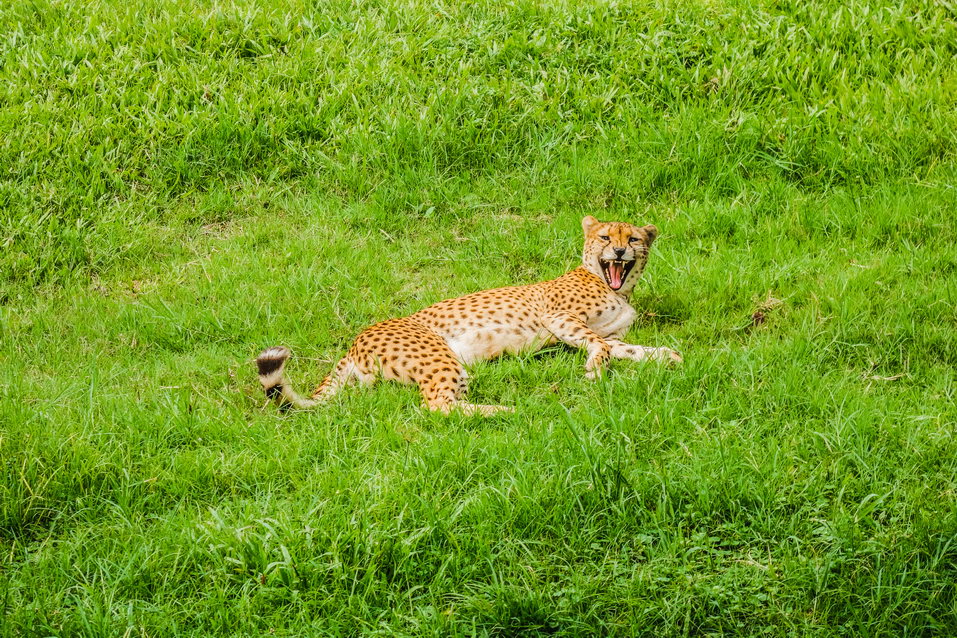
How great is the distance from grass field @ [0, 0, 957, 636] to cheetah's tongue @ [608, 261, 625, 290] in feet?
0.83

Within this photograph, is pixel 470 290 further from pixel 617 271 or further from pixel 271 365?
pixel 271 365

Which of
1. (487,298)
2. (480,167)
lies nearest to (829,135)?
(480,167)

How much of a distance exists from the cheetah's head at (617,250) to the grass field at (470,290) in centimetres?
24

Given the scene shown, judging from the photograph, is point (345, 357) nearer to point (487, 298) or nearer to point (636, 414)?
point (487, 298)

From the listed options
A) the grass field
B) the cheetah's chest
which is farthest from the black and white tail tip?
the cheetah's chest

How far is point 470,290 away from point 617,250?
1.14 meters

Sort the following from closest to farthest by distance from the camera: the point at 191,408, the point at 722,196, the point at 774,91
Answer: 1. the point at 191,408
2. the point at 722,196
3. the point at 774,91

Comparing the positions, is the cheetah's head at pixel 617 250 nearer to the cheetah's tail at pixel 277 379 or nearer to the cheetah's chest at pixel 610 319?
the cheetah's chest at pixel 610 319

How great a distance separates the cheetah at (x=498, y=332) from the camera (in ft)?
17.2

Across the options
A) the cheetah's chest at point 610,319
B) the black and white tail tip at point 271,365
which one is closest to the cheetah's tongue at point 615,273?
the cheetah's chest at point 610,319

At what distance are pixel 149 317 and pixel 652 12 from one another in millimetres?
5236

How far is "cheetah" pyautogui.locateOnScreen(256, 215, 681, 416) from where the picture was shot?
525 centimetres

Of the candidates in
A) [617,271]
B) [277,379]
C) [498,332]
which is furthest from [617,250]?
[277,379]

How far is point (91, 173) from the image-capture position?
7.83m
